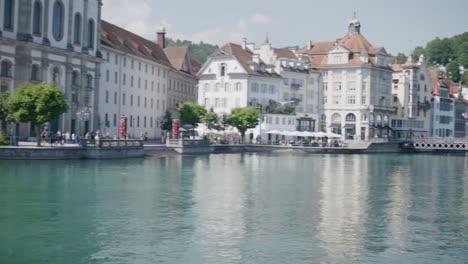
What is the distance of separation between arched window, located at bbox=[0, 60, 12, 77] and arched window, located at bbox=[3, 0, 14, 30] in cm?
316

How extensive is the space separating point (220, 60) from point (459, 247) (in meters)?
84.8

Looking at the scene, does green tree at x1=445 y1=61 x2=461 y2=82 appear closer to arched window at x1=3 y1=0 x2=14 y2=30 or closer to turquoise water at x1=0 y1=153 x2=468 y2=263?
turquoise water at x1=0 y1=153 x2=468 y2=263

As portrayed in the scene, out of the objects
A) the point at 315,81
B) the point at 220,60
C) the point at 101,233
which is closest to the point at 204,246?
the point at 101,233

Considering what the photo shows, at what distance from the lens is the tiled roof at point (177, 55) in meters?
115

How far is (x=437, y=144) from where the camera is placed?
115 metres

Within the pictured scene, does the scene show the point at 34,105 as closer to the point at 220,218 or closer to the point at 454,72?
the point at 220,218

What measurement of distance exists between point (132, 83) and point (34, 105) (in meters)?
36.5

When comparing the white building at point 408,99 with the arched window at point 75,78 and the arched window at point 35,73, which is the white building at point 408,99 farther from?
the arched window at point 35,73

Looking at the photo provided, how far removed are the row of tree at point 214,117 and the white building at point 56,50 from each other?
19.6 meters

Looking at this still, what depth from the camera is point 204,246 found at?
24594 millimetres

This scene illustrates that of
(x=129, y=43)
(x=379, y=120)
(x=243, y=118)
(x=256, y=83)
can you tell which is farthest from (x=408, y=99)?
(x=129, y=43)

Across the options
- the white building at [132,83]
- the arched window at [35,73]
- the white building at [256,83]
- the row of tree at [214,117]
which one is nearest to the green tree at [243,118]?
the row of tree at [214,117]

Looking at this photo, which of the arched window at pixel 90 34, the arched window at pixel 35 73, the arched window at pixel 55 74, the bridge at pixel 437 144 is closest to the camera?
the arched window at pixel 35 73

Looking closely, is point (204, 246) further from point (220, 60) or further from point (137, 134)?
point (220, 60)
